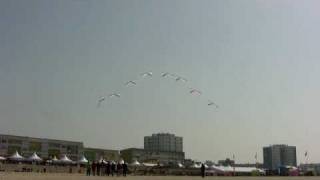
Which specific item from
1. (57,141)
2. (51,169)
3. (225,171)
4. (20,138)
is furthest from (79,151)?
(51,169)

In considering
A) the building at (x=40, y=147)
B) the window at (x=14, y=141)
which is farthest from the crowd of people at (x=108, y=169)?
the window at (x=14, y=141)

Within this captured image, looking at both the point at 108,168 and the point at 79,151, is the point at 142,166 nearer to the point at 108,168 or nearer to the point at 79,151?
the point at 108,168

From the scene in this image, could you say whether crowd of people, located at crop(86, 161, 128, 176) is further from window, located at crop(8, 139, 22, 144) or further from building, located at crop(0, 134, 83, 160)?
window, located at crop(8, 139, 22, 144)

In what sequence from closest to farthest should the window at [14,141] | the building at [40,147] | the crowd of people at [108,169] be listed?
1. the crowd of people at [108,169]
2. the building at [40,147]
3. the window at [14,141]

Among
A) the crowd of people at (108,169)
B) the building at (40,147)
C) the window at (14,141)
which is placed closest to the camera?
the crowd of people at (108,169)

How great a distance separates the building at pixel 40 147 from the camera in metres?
176

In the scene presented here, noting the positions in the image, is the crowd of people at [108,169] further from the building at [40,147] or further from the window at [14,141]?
the window at [14,141]

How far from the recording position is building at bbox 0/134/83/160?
577ft

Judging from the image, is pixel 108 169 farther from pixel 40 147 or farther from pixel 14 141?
pixel 40 147

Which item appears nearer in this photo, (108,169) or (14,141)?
(108,169)

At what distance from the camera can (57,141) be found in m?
194

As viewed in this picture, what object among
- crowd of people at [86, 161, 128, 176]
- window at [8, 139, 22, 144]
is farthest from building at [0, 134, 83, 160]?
crowd of people at [86, 161, 128, 176]

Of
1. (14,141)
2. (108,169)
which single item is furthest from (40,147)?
(108,169)

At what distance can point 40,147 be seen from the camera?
189m
